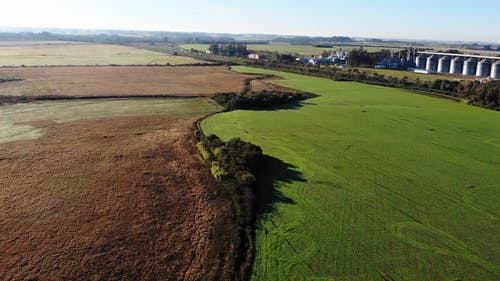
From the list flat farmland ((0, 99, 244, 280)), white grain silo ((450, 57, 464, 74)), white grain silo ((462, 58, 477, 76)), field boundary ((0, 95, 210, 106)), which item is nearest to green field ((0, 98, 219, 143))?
flat farmland ((0, 99, 244, 280))

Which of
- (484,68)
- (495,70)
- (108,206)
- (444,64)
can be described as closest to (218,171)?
(108,206)

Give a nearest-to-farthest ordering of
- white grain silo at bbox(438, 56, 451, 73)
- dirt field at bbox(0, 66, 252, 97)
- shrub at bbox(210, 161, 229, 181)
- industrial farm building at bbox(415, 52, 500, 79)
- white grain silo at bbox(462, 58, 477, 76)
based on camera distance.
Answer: shrub at bbox(210, 161, 229, 181)
dirt field at bbox(0, 66, 252, 97)
industrial farm building at bbox(415, 52, 500, 79)
white grain silo at bbox(462, 58, 477, 76)
white grain silo at bbox(438, 56, 451, 73)

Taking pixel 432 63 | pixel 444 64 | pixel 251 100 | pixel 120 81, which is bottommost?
pixel 251 100

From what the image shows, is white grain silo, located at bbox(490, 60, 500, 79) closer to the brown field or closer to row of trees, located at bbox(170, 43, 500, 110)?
row of trees, located at bbox(170, 43, 500, 110)

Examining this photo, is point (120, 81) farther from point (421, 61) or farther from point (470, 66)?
point (421, 61)

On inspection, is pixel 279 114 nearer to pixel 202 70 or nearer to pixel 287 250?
pixel 287 250

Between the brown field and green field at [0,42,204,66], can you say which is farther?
green field at [0,42,204,66]
